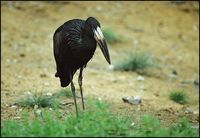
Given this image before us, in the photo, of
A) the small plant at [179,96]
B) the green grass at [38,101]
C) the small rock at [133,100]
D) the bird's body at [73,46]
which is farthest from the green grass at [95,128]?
the small plant at [179,96]

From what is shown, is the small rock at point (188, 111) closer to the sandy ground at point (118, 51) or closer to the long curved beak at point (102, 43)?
the sandy ground at point (118, 51)

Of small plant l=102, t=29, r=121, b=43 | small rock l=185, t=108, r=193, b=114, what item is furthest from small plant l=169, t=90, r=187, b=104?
small plant l=102, t=29, r=121, b=43

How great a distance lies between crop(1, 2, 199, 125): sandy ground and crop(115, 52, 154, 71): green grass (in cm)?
15

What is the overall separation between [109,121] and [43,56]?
7.31 metres

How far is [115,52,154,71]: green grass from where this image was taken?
41.8ft

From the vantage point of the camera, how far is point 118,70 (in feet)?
41.8

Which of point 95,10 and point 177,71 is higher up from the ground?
point 95,10

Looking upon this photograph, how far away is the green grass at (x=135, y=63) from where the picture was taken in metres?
12.7

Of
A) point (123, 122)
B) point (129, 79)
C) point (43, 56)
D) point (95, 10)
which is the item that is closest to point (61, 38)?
point (123, 122)

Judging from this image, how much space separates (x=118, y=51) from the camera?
14117mm

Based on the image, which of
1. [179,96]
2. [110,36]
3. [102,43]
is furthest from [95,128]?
[110,36]

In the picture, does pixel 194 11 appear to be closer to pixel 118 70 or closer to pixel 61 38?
pixel 118 70

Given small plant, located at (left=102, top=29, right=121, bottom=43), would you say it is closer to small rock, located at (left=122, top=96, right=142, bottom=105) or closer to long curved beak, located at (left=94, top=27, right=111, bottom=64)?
small rock, located at (left=122, top=96, right=142, bottom=105)

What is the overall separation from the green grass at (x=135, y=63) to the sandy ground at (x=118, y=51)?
0.15 m
